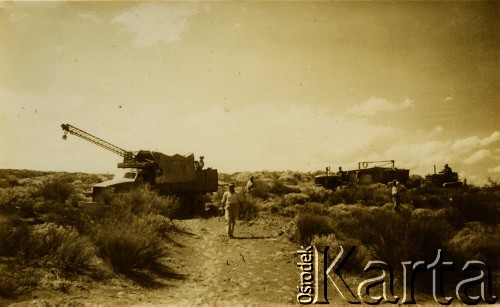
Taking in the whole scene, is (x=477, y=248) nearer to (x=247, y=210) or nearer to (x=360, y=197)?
(x=247, y=210)

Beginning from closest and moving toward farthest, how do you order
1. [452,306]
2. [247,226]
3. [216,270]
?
[452,306] < [216,270] < [247,226]

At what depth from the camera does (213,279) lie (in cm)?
662

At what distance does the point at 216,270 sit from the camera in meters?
7.20

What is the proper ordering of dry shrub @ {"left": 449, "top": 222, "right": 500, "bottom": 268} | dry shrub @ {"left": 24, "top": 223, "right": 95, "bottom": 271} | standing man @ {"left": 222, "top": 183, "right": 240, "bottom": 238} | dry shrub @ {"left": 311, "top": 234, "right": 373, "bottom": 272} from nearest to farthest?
dry shrub @ {"left": 24, "top": 223, "right": 95, "bottom": 271} → dry shrub @ {"left": 311, "top": 234, "right": 373, "bottom": 272} → dry shrub @ {"left": 449, "top": 222, "right": 500, "bottom": 268} → standing man @ {"left": 222, "top": 183, "right": 240, "bottom": 238}

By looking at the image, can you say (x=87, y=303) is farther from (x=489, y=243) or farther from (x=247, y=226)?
(x=489, y=243)

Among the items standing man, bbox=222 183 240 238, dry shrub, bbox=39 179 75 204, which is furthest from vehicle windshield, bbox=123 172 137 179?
standing man, bbox=222 183 240 238

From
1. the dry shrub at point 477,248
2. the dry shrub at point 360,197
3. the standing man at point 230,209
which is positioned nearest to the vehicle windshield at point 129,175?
the standing man at point 230,209

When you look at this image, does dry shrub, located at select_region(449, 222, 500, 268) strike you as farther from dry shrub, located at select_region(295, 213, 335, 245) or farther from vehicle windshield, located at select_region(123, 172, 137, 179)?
vehicle windshield, located at select_region(123, 172, 137, 179)

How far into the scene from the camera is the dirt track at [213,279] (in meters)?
5.36

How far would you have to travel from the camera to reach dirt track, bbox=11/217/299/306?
5.36 m

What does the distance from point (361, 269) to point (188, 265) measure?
3772 mm

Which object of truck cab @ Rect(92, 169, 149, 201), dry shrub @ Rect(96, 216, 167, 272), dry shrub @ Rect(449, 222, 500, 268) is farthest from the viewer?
truck cab @ Rect(92, 169, 149, 201)

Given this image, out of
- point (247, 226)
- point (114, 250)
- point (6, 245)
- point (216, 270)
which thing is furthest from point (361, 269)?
point (6, 245)

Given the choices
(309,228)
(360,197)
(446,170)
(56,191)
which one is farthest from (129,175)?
(446,170)
